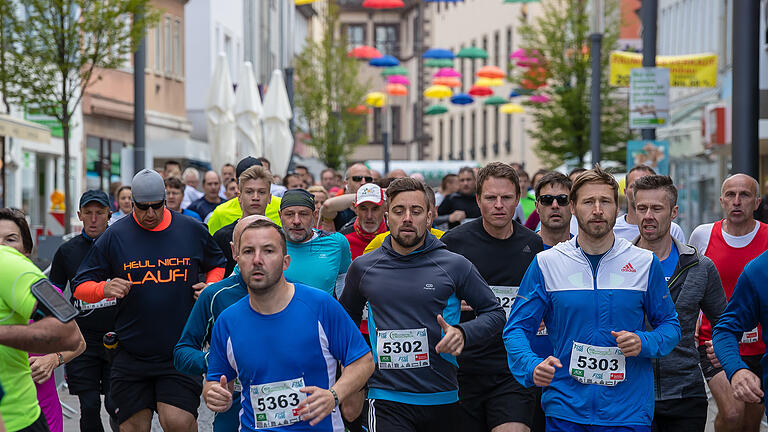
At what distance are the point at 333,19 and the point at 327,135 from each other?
172 inches

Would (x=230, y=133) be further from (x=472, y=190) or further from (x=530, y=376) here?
(x=530, y=376)

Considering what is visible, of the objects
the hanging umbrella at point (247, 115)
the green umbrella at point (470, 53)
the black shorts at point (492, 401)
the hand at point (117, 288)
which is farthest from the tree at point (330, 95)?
the black shorts at point (492, 401)

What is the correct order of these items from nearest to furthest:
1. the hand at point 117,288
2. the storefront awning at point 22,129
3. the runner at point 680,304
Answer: the runner at point 680,304
the hand at point 117,288
the storefront awning at point 22,129

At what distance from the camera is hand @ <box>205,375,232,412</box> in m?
5.51

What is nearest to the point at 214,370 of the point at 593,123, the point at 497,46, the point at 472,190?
the point at 472,190

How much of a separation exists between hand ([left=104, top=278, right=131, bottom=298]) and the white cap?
1917 mm

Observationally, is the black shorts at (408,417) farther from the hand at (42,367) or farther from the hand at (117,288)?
the hand at (117,288)

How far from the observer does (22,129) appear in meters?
21.9

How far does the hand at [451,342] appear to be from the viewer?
20.9 ft

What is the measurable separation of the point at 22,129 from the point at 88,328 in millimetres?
13165

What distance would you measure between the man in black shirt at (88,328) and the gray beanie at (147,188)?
1435 millimetres

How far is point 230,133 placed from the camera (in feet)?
82.4

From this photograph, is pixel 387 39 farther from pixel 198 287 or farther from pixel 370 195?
pixel 198 287

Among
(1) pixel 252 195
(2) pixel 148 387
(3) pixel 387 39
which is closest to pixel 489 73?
(1) pixel 252 195
